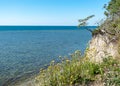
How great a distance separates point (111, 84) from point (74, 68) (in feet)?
5.16

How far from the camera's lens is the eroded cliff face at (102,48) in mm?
9316

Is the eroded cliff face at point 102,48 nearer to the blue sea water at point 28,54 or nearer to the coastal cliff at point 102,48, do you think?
the coastal cliff at point 102,48

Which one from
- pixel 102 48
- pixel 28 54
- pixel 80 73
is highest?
pixel 102 48

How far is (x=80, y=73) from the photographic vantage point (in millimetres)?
8148

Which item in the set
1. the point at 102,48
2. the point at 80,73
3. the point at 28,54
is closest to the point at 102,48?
the point at 102,48

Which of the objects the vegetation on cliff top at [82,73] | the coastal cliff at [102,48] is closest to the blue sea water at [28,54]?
the coastal cliff at [102,48]

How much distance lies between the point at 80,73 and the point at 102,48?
2749mm

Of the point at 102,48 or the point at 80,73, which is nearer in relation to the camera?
the point at 80,73

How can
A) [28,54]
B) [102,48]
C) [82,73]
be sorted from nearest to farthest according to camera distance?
[82,73]
[102,48]
[28,54]

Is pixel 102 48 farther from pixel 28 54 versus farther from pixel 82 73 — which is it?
pixel 28 54

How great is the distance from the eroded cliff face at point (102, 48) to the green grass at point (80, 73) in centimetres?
59

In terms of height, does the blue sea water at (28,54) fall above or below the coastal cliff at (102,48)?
below

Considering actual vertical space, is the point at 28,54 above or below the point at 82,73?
below

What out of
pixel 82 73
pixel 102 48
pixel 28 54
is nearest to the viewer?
pixel 82 73
